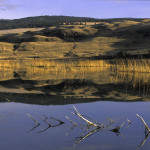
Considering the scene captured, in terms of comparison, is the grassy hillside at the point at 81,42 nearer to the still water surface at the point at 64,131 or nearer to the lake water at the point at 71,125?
the lake water at the point at 71,125

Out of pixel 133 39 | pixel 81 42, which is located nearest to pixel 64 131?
pixel 133 39

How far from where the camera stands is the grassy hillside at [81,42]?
40.3 metres

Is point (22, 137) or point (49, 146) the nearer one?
point (49, 146)

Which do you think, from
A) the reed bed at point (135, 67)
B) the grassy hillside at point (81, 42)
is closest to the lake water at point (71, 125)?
the reed bed at point (135, 67)

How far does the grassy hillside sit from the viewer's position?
4031 cm

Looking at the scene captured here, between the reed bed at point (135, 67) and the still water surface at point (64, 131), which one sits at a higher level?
the still water surface at point (64, 131)

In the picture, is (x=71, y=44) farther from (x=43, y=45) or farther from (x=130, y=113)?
(x=130, y=113)

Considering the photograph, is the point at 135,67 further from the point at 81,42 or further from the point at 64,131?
the point at 81,42

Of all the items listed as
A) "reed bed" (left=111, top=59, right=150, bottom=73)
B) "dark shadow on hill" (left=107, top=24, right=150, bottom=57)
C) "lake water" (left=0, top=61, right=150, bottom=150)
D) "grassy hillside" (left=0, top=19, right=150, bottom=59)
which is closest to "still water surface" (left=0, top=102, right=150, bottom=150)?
"lake water" (left=0, top=61, right=150, bottom=150)

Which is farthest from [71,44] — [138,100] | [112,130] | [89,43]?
[112,130]

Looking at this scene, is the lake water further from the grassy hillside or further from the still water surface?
the grassy hillside

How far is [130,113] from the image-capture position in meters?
8.53

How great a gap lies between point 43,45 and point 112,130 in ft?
126

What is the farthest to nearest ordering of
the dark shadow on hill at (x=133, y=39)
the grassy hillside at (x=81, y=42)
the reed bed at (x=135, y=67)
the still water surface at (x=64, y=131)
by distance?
the grassy hillside at (x=81, y=42) < the dark shadow on hill at (x=133, y=39) < the reed bed at (x=135, y=67) < the still water surface at (x=64, y=131)
